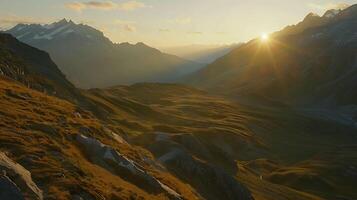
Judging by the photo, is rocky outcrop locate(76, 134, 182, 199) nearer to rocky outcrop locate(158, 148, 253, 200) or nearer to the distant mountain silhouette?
rocky outcrop locate(158, 148, 253, 200)

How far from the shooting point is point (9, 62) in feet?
289

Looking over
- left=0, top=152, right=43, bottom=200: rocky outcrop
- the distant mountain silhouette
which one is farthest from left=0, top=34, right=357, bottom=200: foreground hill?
the distant mountain silhouette

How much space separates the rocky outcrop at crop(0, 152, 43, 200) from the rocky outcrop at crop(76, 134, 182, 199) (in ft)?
36.2

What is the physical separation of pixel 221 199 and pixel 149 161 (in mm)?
10851

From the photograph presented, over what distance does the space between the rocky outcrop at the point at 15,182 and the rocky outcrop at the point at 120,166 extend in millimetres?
11027

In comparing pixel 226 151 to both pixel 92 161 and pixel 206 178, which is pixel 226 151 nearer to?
pixel 206 178

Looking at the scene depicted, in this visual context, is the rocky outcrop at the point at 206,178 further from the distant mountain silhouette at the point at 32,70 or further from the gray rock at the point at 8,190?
the gray rock at the point at 8,190

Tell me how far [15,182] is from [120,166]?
46.8 ft

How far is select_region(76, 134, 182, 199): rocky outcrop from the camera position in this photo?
4309cm

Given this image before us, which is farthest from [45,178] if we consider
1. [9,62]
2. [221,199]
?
[9,62]

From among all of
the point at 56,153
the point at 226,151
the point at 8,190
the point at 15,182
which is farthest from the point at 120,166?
the point at 226,151

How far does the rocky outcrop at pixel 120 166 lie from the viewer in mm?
43094

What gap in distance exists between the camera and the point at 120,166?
4356 centimetres

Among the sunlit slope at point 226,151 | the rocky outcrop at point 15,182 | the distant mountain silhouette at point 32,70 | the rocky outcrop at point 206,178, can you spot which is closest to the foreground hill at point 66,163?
the rocky outcrop at point 15,182
